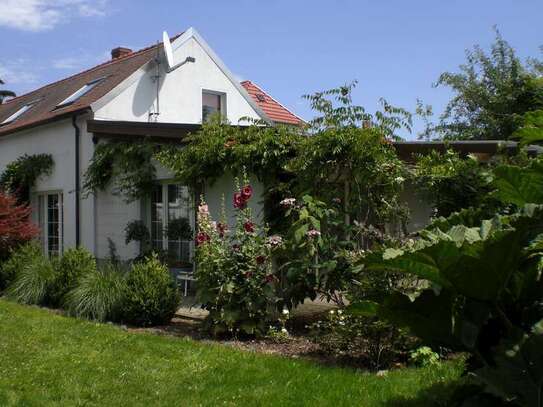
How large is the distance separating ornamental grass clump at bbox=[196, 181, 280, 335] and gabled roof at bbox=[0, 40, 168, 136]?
24.9ft

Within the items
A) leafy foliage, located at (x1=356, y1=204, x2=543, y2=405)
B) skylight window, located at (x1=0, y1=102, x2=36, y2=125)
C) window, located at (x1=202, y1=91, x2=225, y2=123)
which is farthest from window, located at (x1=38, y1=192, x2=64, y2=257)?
leafy foliage, located at (x1=356, y1=204, x2=543, y2=405)

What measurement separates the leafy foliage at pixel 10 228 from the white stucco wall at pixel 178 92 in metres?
2.86

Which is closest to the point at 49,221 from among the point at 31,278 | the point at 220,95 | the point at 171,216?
the point at 31,278

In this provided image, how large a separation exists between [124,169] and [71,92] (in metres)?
6.71

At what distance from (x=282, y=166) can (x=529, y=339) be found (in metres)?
6.09

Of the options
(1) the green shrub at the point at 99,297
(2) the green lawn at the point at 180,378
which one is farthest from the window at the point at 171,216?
(2) the green lawn at the point at 180,378

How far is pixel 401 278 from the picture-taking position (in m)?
6.44

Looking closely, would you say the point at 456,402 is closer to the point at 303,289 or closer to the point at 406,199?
the point at 303,289

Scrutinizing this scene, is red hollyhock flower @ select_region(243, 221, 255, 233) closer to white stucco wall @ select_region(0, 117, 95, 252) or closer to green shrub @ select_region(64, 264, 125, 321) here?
green shrub @ select_region(64, 264, 125, 321)

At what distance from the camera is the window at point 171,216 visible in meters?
12.1

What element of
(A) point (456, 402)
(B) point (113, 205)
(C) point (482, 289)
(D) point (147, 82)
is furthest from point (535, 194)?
(D) point (147, 82)

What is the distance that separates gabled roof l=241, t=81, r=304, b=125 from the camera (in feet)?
71.4

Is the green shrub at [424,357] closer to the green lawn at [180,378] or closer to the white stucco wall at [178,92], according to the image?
the green lawn at [180,378]

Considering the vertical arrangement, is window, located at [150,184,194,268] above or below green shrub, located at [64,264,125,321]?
above
